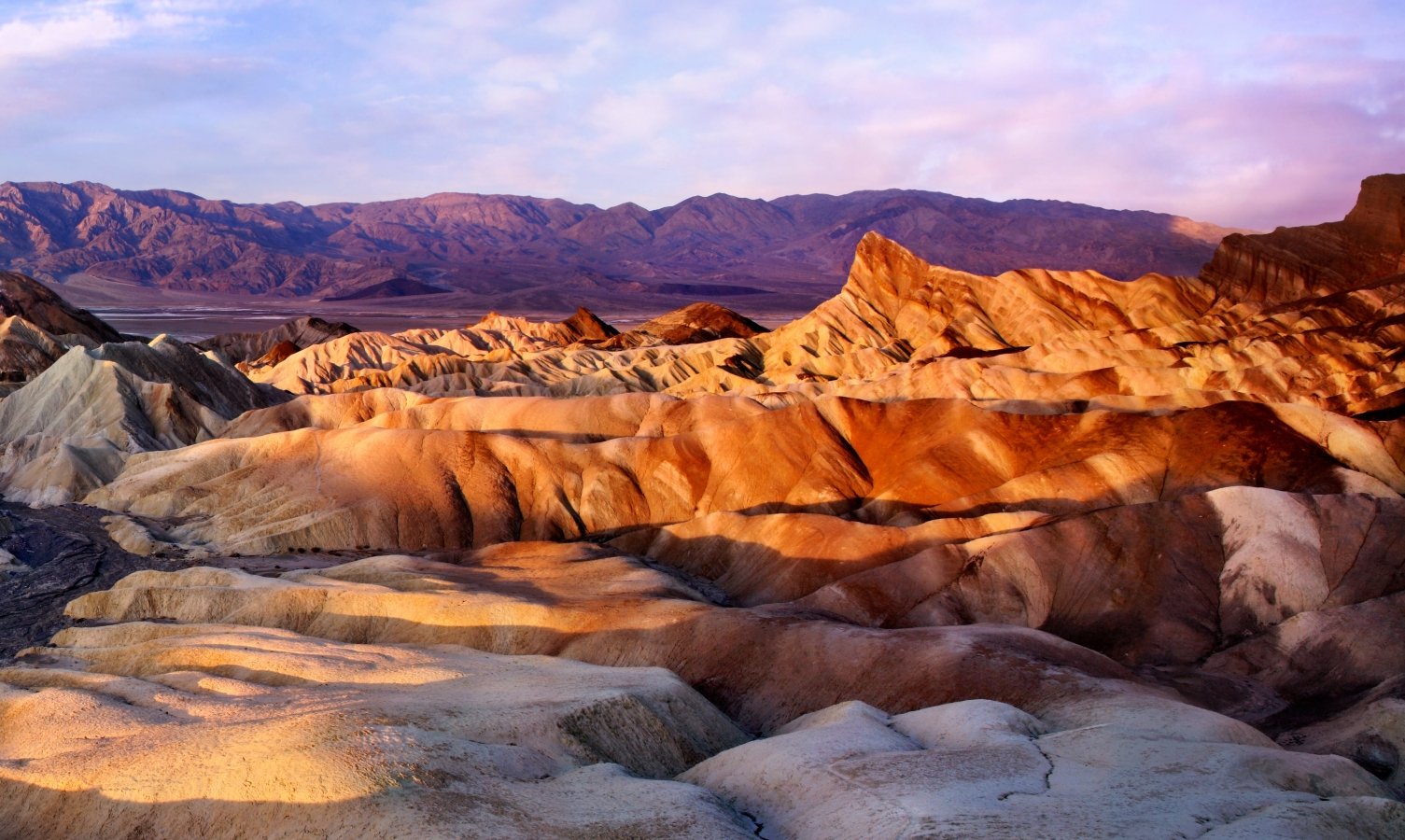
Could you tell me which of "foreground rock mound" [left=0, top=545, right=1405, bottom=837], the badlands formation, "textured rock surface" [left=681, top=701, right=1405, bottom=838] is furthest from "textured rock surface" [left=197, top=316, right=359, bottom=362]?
"textured rock surface" [left=681, top=701, right=1405, bottom=838]

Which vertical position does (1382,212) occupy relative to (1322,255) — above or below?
above

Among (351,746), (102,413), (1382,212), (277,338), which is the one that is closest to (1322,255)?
(1382,212)

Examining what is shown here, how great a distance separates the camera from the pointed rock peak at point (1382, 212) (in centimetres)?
6166

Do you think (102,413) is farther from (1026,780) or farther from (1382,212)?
(1382,212)

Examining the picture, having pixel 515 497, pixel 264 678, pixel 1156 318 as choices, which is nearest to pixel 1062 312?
pixel 1156 318

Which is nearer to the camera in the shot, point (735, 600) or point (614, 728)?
point (614, 728)

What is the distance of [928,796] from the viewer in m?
11.7

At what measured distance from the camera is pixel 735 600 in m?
29.8

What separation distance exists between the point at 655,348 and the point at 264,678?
2632 inches

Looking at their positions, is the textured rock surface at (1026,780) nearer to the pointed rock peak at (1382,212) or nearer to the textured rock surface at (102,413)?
the textured rock surface at (102,413)

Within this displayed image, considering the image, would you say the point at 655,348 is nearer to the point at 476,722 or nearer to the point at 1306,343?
the point at 1306,343

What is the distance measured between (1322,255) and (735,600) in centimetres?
5256

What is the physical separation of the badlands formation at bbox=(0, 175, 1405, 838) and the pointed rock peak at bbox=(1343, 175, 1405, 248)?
10855mm

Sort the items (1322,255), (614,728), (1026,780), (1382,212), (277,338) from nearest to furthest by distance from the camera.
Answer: (1026,780) → (614,728) → (1382,212) → (1322,255) → (277,338)
